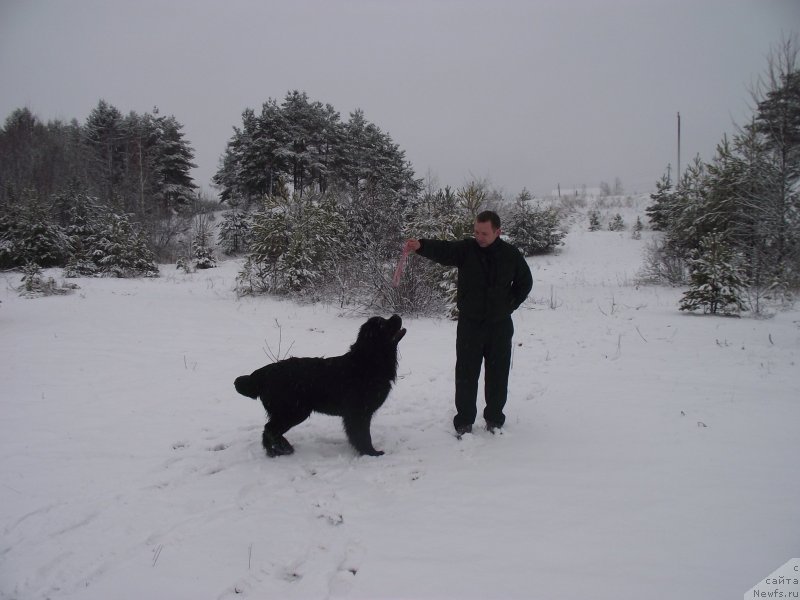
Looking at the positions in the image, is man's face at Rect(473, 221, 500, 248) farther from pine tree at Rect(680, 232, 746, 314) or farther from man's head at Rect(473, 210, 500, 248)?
pine tree at Rect(680, 232, 746, 314)

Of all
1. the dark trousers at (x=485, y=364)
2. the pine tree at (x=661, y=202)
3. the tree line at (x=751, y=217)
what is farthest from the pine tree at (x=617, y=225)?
the dark trousers at (x=485, y=364)

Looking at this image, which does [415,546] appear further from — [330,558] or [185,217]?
[185,217]

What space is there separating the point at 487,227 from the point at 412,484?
2.23 metres

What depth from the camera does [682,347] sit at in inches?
264

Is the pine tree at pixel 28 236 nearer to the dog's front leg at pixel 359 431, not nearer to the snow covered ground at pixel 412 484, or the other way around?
the snow covered ground at pixel 412 484

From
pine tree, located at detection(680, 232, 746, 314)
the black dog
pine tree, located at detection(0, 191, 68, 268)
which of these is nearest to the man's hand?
the black dog

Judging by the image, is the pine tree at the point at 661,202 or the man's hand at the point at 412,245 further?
the pine tree at the point at 661,202

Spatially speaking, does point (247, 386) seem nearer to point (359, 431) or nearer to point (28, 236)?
point (359, 431)

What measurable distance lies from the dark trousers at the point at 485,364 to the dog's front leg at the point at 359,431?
91 cm

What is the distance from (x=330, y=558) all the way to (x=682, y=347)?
6.78m

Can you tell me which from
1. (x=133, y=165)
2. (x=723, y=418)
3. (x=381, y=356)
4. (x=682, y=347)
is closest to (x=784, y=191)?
(x=682, y=347)

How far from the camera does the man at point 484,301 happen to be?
364 cm

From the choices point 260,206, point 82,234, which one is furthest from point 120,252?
point 260,206

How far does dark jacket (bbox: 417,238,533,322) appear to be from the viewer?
3643 millimetres
